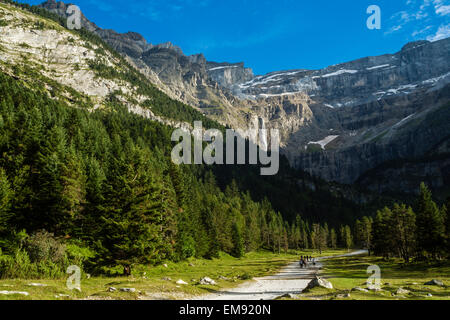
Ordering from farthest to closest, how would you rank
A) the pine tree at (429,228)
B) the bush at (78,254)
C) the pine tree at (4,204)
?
the pine tree at (429,228), the pine tree at (4,204), the bush at (78,254)

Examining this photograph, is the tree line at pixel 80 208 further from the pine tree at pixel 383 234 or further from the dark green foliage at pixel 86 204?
the pine tree at pixel 383 234

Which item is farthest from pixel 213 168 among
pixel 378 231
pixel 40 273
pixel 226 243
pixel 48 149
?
pixel 40 273

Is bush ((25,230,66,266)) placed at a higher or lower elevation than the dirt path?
higher

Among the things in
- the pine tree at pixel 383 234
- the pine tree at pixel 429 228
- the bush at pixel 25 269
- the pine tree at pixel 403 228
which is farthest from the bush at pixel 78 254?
the pine tree at pixel 383 234

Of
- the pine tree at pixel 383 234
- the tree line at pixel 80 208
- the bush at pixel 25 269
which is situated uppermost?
the tree line at pixel 80 208

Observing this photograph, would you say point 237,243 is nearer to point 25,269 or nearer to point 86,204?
point 86,204

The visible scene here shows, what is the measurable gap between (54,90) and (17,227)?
619ft

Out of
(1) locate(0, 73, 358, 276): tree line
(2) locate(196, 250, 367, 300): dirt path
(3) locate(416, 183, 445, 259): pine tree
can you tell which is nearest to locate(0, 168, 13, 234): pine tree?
(1) locate(0, 73, 358, 276): tree line

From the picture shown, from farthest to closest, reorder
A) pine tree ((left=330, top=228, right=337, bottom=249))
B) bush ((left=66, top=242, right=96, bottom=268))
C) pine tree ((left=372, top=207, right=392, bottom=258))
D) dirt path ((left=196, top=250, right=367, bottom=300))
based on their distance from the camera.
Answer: pine tree ((left=330, top=228, right=337, bottom=249)), pine tree ((left=372, top=207, right=392, bottom=258)), bush ((left=66, top=242, right=96, bottom=268)), dirt path ((left=196, top=250, right=367, bottom=300))

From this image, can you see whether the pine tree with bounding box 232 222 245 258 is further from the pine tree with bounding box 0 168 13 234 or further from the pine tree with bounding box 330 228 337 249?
the pine tree with bounding box 330 228 337 249

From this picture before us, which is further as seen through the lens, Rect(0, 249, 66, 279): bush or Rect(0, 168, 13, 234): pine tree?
Rect(0, 168, 13, 234): pine tree

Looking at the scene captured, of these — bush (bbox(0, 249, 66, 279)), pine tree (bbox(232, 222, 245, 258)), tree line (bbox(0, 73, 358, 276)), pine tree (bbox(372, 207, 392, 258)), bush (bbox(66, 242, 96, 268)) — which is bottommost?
pine tree (bbox(232, 222, 245, 258))

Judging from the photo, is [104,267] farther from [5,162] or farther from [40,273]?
Answer: [5,162]

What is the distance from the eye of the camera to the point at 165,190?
5688 cm
